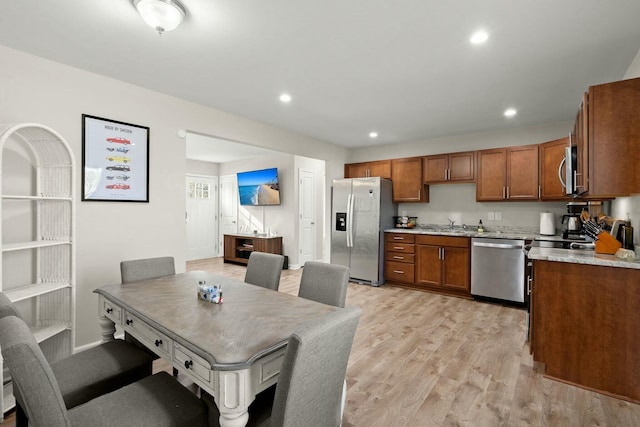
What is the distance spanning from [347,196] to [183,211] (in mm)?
2806

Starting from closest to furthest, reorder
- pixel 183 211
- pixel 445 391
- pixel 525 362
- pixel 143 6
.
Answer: pixel 143 6 < pixel 445 391 < pixel 525 362 < pixel 183 211

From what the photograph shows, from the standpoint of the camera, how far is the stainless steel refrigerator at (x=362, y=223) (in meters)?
5.04

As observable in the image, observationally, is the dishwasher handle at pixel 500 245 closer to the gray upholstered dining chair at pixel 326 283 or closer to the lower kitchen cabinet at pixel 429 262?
the lower kitchen cabinet at pixel 429 262

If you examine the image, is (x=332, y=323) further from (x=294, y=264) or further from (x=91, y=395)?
(x=294, y=264)

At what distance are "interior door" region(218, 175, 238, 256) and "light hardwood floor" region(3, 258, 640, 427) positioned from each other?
16.9 ft

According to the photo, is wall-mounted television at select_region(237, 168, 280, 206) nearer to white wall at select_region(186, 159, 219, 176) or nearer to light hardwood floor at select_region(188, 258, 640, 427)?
white wall at select_region(186, 159, 219, 176)

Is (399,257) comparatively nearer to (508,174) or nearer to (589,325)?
(508,174)

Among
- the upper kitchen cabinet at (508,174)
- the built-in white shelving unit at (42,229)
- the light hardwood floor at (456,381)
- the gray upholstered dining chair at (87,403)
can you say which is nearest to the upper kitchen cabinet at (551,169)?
the upper kitchen cabinet at (508,174)

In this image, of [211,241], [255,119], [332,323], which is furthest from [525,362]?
[211,241]

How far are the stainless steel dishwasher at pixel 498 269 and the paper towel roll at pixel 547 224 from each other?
1.68 ft

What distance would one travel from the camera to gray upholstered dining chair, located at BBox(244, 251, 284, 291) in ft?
7.88

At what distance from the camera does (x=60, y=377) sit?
148 cm

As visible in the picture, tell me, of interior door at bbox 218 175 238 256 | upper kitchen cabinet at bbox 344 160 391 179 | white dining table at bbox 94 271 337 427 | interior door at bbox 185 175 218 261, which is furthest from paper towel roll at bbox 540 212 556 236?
interior door at bbox 185 175 218 261

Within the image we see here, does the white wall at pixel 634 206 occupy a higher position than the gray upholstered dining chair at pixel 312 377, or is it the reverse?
the white wall at pixel 634 206
